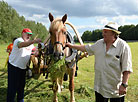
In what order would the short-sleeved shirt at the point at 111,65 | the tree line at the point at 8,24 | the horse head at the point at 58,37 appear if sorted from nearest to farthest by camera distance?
the short-sleeved shirt at the point at 111,65
the horse head at the point at 58,37
the tree line at the point at 8,24

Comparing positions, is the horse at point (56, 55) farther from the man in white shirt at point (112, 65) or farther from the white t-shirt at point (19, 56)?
the man in white shirt at point (112, 65)

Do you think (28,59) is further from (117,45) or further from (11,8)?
(11,8)

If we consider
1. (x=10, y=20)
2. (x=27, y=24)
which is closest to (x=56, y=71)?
(x=10, y=20)

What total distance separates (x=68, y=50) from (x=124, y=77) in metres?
2.04

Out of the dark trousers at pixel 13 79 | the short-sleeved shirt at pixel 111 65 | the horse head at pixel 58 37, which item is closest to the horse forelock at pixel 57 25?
the horse head at pixel 58 37

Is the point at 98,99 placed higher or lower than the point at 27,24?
lower

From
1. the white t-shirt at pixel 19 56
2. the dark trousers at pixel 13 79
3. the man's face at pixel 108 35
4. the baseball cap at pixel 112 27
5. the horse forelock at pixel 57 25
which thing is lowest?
the dark trousers at pixel 13 79

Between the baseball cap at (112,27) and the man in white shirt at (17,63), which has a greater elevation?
the baseball cap at (112,27)

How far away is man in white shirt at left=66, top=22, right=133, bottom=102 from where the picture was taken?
2539 mm

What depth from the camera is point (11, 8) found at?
49906 millimetres

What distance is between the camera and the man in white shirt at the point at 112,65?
8.33 ft

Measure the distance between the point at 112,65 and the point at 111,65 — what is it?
2 cm

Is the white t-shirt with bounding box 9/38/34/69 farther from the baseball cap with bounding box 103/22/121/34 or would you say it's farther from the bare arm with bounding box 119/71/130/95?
the bare arm with bounding box 119/71/130/95

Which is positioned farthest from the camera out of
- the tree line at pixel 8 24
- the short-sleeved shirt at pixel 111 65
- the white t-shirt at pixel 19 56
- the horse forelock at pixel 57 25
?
the tree line at pixel 8 24
